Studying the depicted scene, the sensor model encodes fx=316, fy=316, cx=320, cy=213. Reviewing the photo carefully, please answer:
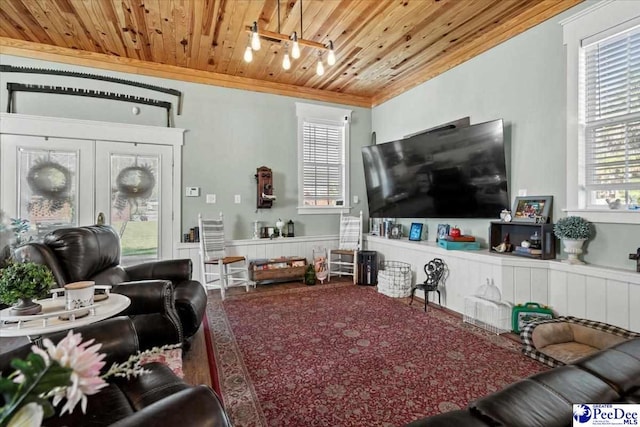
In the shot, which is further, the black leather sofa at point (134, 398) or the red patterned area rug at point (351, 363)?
the red patterned area rug at point (351, 363)

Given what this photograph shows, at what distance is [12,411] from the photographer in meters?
0.48

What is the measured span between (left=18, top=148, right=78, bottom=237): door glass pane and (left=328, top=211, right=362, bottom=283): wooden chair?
136 inches

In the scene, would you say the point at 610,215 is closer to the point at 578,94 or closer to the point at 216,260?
the point at 578,94

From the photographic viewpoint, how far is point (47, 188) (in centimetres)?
372

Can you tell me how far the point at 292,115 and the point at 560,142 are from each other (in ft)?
11.5

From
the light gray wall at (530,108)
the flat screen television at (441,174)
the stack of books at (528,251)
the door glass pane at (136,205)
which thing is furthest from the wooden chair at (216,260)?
the stack of books at (528,251)

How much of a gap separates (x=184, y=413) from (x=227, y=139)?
4.26 m

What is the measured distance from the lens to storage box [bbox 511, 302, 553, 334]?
271 cm

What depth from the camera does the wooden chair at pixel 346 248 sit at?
192 inches

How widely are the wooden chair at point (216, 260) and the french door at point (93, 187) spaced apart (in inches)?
20.0

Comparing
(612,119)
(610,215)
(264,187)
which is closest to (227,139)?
(264,187)

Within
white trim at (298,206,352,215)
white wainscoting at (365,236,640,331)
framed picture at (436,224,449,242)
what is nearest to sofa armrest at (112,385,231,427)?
white wainscoting at (365,236,640,331)

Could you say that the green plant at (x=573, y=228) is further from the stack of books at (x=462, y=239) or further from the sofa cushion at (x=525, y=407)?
the sofa cushion at (x=525, y=407)

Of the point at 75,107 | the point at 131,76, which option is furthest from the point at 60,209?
the point at 131,76
